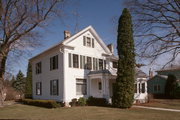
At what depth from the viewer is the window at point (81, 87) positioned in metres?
19.2

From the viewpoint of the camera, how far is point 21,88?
4288cm

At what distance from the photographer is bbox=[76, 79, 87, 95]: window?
19239 millimetres

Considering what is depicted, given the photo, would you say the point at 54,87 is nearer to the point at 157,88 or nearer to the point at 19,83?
the point at 157,88

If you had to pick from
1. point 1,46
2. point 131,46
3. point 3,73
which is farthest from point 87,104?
point 1,46

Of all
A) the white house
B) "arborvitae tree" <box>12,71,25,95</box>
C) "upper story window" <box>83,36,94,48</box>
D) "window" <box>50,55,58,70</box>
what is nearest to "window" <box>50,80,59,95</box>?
the white house

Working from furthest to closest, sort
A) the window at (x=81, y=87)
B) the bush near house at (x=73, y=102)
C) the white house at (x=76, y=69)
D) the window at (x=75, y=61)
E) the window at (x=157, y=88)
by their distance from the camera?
the window at (x=157, y=88)
the window at (x=75, y=61)
the window at (x=81, y=87)
the white house at (x=76, y=69)
the bush near house at (x=73, y=102)

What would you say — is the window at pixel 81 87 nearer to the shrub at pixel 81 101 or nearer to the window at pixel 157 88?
the shrub at pixel 81 101

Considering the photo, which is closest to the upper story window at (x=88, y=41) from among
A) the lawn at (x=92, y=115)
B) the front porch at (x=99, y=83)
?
the front porch at (x=99, y=83)

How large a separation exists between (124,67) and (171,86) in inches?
631

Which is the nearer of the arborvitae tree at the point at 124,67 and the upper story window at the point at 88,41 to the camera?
the arborvitae tree at the point at 124,67

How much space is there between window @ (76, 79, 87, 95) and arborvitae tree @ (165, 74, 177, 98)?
662 inches

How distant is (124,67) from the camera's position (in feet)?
58.0

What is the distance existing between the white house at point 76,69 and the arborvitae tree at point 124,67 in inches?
90.6

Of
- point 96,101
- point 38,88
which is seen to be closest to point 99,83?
point 96,101
